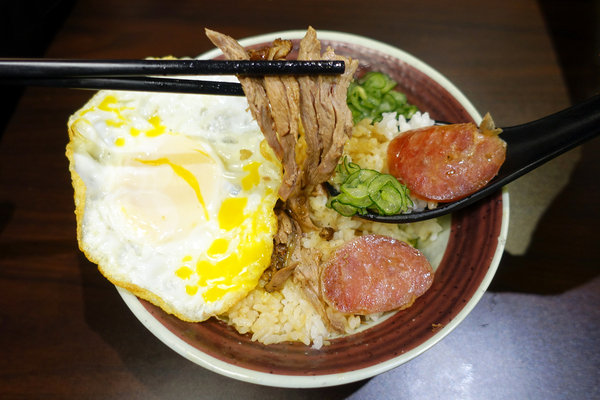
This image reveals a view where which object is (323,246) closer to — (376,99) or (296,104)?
(296,104)

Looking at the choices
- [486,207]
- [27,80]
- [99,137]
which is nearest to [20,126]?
[99,137]

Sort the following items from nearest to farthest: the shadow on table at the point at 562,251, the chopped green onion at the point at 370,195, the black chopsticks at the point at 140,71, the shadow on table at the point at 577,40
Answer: the black chopsticks at the point at 140,71 < the chopped green onion at the point at 370,195 < the shadow on table at the point at 562,251 < the shadow on table at the point at 577,40

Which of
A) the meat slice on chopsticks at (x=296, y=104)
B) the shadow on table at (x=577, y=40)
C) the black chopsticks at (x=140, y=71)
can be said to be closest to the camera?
the black chopsticks at (x=140, y=71)

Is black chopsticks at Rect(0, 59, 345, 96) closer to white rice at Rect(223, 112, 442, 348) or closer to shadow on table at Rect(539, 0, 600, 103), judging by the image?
white rice at Rect(223, 112, 442, 348)

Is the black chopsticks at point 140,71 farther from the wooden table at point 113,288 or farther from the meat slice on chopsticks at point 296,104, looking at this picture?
the wooden table at point 113,288

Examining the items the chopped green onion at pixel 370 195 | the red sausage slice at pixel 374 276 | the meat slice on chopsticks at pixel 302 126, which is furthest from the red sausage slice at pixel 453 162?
the meat slice on chopsticks at pixel 302 126
